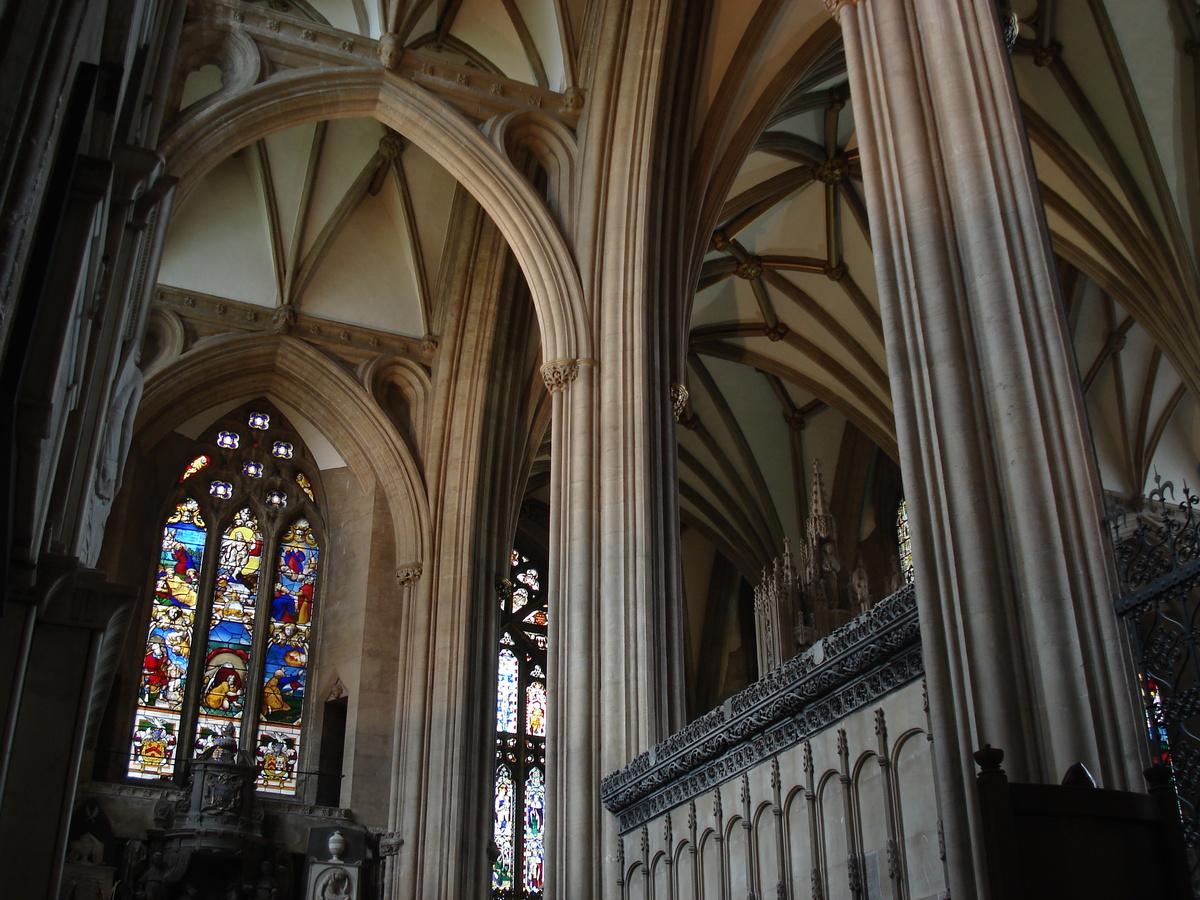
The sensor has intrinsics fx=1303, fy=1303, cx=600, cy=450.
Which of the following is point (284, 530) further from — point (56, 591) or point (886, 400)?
point (56, 591)

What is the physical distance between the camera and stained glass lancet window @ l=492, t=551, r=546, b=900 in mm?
17547

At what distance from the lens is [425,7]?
13984 mm

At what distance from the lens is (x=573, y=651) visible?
1055cm

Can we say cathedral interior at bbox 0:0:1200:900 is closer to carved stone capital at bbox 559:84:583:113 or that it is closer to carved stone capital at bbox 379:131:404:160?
carved stone capital at bbox 559:84:583:113

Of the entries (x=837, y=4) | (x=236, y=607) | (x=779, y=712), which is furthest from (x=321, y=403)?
(x=837, y=4)

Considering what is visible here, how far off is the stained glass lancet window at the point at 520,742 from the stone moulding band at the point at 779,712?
23.0 ft

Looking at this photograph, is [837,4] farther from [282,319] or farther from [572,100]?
[282,319]

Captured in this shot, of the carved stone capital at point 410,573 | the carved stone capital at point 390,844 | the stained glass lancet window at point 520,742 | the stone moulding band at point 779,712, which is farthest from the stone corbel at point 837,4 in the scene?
the carved stone capital at point 390,844

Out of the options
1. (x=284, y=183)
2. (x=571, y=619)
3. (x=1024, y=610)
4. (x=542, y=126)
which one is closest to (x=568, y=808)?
(x=571, y=619)

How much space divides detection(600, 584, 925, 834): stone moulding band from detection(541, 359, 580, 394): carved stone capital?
3.70 m

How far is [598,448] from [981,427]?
5596 millimetres

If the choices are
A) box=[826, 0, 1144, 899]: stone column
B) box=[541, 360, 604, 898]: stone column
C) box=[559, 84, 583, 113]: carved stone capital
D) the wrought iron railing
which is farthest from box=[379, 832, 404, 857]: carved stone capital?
the wrought iron railing

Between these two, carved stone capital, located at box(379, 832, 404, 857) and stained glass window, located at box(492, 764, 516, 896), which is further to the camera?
stained glass window, located at box(492, 764, 516, 896)

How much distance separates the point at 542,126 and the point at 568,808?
7.31m
